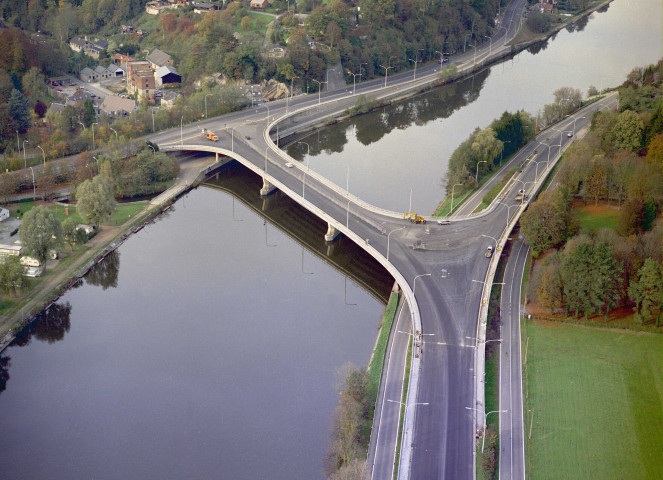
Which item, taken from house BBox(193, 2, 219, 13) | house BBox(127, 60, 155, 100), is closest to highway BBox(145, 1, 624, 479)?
house BBox(127, 60, 155, 100)

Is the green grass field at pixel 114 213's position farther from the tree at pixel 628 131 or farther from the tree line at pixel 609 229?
the tree at pixel 628 131

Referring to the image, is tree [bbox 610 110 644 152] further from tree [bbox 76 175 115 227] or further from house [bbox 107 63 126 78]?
house [bbox 107 63 126 78]

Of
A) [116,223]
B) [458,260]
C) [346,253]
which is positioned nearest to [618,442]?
[458,260]

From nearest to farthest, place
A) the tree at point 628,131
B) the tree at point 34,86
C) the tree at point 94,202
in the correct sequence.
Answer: the tree at point 94,202 < the tree at point 628,131 < the tree at point 34,86

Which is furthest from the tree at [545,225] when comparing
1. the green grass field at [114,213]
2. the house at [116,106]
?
the house at [116,106]

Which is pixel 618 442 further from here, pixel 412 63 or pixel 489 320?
pixel 412 63

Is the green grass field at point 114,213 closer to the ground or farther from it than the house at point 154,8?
closer to the ground

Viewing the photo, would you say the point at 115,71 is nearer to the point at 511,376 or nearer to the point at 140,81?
the point at 140,81
